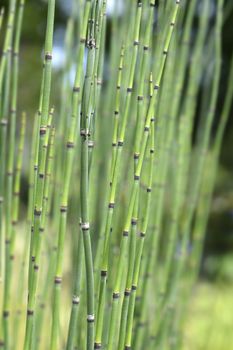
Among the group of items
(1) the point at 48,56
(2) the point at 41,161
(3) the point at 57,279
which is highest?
(1) the point at 48,56

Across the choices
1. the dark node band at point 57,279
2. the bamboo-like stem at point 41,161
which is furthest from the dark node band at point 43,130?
the dark node band at point 57,279

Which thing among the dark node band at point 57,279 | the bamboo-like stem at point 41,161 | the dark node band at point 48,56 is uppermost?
the dark node band at point 48,56

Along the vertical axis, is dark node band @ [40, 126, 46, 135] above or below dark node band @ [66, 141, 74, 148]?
above

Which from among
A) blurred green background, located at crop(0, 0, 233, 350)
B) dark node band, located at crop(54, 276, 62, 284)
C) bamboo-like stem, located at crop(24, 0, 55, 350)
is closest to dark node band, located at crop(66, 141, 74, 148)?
bamboo-like stem, located at crop(24, 0, 55, 350)

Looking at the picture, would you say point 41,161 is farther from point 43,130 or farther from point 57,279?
point 57,279

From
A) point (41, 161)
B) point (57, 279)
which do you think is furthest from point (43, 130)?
point (57, 279)

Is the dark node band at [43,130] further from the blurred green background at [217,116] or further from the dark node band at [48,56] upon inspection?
the blurred green background at [217,116]

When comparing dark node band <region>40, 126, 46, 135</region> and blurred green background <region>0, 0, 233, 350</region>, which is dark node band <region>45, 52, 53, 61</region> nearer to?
dark node band <region>40, 126, 46, 135</region>

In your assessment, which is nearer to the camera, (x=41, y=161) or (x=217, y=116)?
(x=41, y=161)

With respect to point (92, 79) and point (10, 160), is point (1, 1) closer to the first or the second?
point (10, 160)

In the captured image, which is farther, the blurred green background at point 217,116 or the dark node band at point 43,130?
the blurred green background at point 217,116

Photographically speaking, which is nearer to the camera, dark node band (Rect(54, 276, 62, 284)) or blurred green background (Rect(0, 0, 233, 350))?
dark node band (Rect(54, 276, 62, 284))
